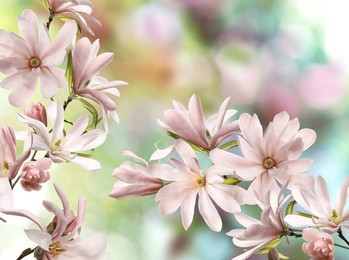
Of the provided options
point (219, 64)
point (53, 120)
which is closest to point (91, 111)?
point (53, 120)

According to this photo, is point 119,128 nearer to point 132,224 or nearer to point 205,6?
point 132,224

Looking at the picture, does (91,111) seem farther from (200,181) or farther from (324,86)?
(324,86)

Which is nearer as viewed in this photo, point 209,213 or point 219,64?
point 209,213

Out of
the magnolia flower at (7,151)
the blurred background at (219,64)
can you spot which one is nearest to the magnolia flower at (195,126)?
the magnolia flower at (7,151)

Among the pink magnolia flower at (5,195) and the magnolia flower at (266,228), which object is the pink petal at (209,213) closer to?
the magnolia flower at (266,228)

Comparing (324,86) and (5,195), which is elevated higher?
(5,195)

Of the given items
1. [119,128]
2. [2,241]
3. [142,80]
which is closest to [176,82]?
[142,80]


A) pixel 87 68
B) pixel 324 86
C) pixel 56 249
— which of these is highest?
pixel 87 68

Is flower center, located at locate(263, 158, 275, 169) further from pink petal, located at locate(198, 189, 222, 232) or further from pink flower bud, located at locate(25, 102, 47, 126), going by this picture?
pink flower bud, located at locate(25, 102, 47, 126)
